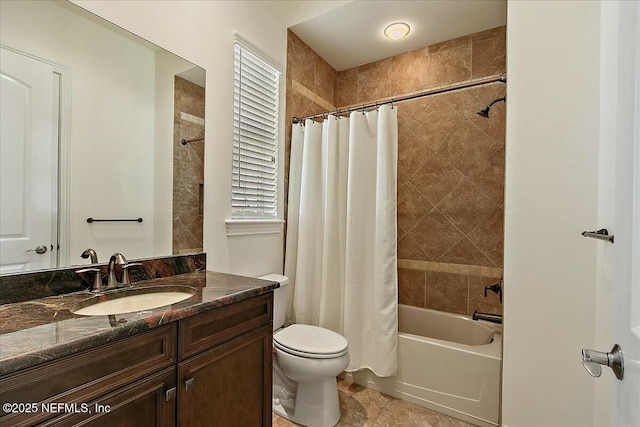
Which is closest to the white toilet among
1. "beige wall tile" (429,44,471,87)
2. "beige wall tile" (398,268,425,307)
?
"beige wall tile" (398,268,425,307)

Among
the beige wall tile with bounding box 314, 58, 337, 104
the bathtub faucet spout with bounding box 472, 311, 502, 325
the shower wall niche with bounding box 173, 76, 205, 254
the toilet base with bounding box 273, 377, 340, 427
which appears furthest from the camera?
the beige wall tile with bounding box 314, 58, 337, 104

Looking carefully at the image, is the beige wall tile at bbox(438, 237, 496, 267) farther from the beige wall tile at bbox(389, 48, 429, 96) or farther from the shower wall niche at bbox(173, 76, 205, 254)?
the shower wall niche at bbox(173, 76, 205, 254)

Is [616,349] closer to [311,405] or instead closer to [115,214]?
[311,405]

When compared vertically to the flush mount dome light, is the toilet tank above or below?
below

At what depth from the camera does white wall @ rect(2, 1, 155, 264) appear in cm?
116

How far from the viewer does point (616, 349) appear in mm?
583

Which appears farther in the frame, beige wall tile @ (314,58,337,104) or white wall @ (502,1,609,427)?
beige wall tile @ (314,58,337,104)

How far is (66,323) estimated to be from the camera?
2.81 feet

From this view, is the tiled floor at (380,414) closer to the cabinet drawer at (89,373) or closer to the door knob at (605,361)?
the cabinet drawer at (89,373)

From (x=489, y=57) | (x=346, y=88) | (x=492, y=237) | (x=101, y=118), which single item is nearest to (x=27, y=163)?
(x=101, y=118)

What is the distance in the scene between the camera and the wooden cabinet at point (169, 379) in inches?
28.1

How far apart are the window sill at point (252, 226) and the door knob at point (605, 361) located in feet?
5.62

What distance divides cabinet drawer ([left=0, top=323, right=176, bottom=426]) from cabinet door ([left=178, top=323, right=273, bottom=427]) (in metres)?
0.13

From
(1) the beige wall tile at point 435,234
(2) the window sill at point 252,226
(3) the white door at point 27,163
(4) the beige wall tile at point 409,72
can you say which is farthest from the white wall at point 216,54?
(1) the beige wall tile at point 435,234
